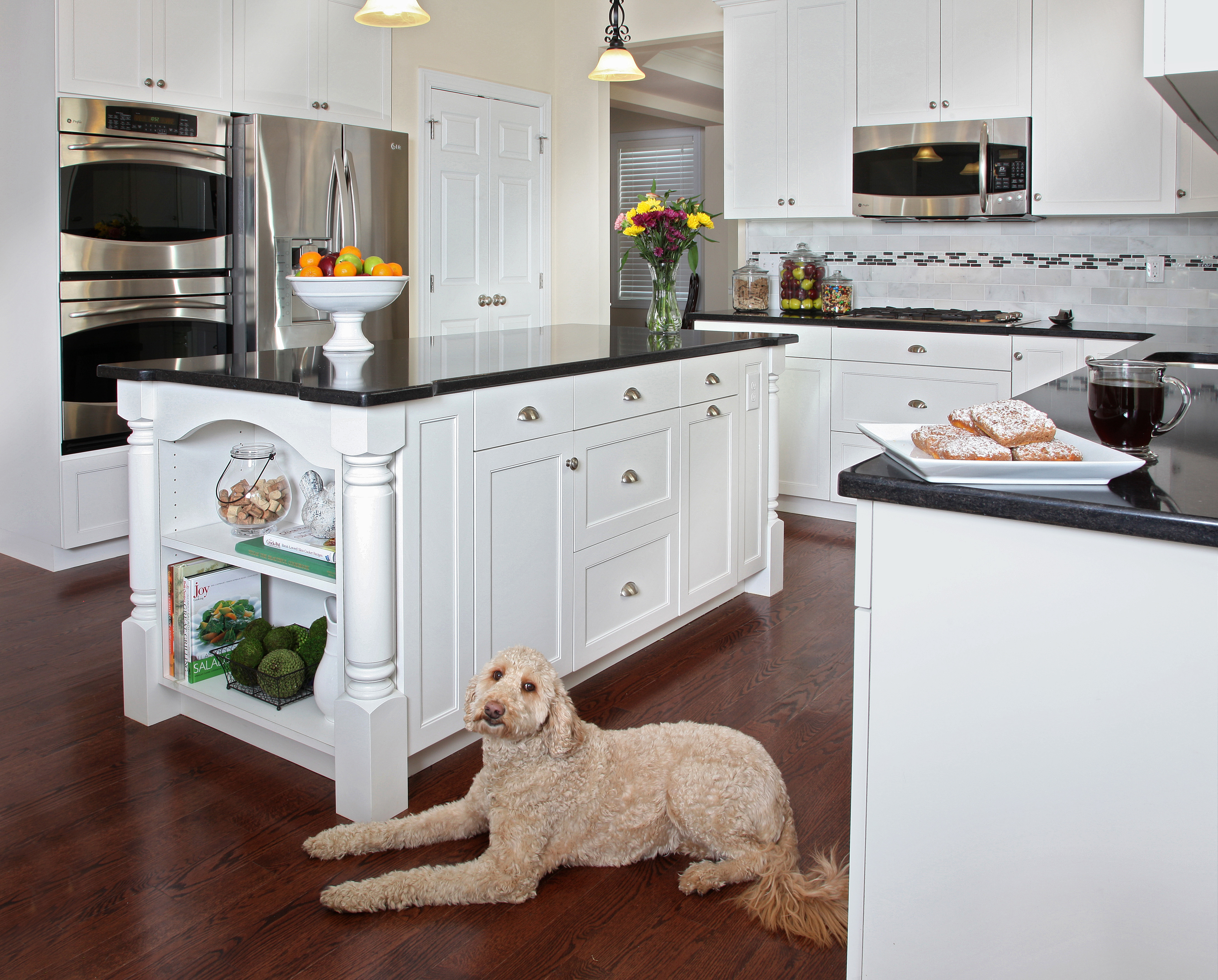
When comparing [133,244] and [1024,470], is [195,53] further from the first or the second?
[1024,470]

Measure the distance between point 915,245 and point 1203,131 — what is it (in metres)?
2.89

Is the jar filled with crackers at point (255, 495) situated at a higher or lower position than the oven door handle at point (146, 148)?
lower

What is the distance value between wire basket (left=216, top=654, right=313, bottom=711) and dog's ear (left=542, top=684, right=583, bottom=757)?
0.81m

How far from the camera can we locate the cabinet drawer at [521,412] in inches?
90.3

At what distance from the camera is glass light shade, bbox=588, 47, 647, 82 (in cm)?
407

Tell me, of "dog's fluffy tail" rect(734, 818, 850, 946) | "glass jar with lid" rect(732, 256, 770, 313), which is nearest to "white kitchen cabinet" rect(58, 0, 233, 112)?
"glass jar with lid" rect(732, 256, 770, 313)

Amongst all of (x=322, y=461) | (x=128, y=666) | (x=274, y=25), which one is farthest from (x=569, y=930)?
(x=274, y=25)

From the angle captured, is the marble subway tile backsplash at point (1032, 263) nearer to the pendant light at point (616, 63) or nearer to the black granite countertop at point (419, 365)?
the pendant light at point (616, 63)

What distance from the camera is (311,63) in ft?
15.1

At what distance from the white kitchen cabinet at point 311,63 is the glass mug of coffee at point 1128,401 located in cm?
392

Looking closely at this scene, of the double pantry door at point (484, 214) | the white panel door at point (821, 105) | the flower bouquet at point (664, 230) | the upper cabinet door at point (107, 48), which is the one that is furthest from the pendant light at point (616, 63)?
the upper cabinet door at point (107, 48)

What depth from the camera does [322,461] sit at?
211 centimetres

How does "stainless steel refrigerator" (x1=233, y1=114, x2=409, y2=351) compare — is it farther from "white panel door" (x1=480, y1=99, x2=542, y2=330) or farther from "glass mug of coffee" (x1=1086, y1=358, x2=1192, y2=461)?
"glass mug of coffee" (x1=1086, y1=358, x2=1192, y2=461)

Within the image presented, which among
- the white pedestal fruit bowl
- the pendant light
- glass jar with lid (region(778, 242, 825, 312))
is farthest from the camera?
glass jar with lid (region(778, 242, 825, 312))
